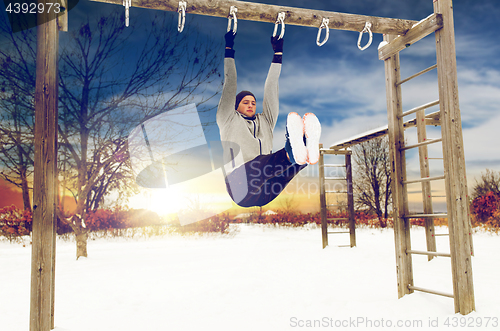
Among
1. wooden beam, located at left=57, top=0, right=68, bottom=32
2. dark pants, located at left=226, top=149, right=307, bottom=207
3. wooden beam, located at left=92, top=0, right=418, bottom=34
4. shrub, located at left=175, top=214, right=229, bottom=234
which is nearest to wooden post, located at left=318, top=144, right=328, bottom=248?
shrub, located at left=175, top=214, right=229, bottom=234

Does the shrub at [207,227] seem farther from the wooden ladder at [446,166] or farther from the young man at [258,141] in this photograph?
the young man at [258,141]

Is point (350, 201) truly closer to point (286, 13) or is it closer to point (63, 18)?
point (286, 13)

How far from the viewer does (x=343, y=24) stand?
10.7ft

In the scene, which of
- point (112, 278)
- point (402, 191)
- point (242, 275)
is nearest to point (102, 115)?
point (112, 278)

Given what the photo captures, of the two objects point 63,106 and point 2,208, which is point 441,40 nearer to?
point 63,106

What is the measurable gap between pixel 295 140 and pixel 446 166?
1.53m

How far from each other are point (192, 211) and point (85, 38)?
626 centimetres

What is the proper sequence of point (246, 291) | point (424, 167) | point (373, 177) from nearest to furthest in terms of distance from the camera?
point (246, 291), point (424, 167), point (373, 177)

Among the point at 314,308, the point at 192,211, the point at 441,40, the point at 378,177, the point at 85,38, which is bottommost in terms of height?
the point at 314,308

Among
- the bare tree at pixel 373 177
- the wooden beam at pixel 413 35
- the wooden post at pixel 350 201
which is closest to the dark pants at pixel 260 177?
the wooden beam at pixel 413 35

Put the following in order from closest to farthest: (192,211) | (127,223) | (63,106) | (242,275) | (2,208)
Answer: (242,275) → (63,106) → (2,208) → (127,223) → (192,211)

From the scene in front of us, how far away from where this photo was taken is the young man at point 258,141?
2715mm

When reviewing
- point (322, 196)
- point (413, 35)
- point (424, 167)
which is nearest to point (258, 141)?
point (413, 35)

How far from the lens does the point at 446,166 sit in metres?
3.12
